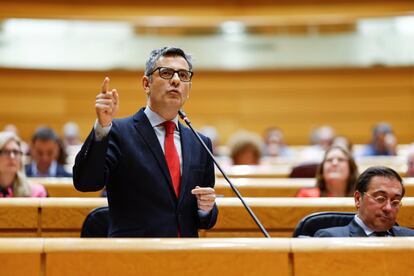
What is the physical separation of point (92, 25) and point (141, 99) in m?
1.23

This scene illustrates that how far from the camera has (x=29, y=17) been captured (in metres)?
9.08

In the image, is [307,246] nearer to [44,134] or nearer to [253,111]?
[44,134]

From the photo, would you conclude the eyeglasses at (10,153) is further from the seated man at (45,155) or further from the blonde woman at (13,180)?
the seated man at (45,155)

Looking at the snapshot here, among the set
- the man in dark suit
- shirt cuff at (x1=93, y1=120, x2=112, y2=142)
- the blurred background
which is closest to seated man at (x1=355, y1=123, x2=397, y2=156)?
the blurred background

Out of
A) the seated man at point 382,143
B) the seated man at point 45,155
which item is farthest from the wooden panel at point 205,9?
the seated man at point 45,155

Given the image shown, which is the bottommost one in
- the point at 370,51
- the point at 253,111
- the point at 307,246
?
the point at 307,246

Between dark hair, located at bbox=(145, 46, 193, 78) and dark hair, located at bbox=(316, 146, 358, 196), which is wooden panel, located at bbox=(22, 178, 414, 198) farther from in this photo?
dark hair, located at bbox=(145, 46, 193, 78)

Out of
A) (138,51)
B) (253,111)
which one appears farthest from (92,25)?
(253,111)

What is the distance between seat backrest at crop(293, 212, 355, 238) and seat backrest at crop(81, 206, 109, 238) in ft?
2.56
